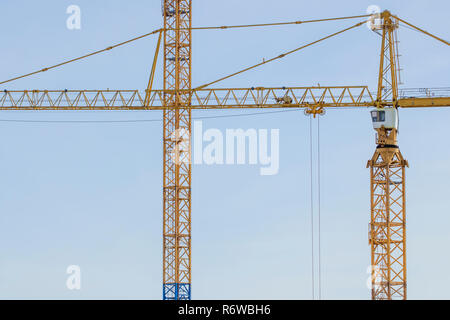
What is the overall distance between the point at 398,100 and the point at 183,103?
80.5ft

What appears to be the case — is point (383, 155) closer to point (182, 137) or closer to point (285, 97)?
point (285, 97)

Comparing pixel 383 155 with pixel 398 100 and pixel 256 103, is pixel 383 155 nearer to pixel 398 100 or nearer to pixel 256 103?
pixel 398 100
